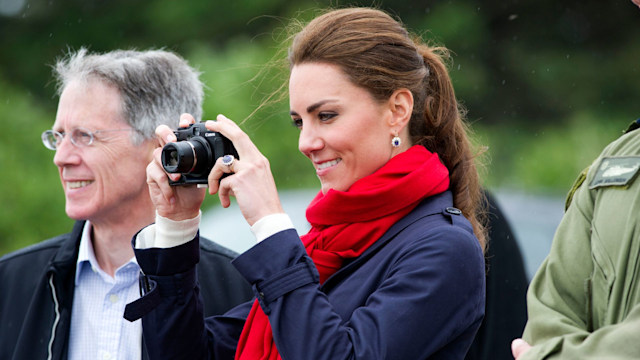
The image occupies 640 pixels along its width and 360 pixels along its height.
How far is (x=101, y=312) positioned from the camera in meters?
3.01

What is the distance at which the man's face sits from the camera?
3.09m

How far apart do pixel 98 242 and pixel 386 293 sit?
4.59 ft

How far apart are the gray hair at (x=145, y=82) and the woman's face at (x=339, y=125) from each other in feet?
3.22

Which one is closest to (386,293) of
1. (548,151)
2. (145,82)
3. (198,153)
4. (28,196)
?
(198,153)

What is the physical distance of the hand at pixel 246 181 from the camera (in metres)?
2.27

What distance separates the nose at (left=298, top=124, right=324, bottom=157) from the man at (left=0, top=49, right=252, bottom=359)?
951mm

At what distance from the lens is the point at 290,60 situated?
255 cm

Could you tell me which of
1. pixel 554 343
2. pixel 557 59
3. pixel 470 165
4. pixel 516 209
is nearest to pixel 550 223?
pixel 516 209

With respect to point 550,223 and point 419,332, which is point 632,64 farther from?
point 419,332

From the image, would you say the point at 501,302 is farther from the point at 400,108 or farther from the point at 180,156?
the point at 180,156

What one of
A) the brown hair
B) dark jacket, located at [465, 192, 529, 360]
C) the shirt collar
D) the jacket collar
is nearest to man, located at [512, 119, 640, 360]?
the brown hair

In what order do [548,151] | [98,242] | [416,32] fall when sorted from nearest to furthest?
[98,242] → [548,151] → [416,32]

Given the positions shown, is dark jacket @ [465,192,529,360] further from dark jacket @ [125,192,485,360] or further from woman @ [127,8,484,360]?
dark jacket @ [125,192,485,360]

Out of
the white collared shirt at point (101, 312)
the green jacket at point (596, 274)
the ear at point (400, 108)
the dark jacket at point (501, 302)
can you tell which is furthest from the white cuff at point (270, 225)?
the dark jacket at point (501, 302)
